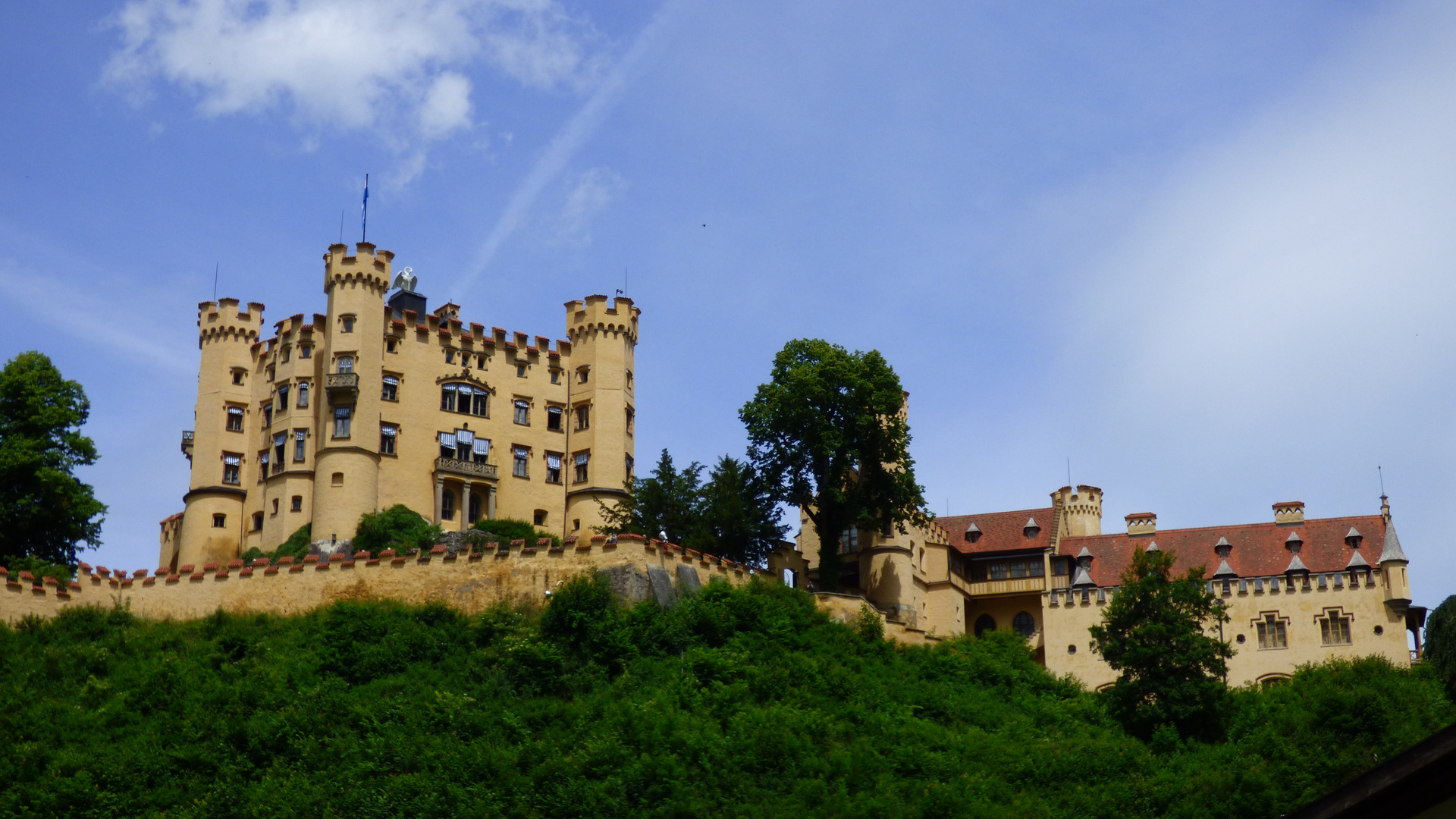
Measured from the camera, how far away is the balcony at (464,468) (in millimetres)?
71375

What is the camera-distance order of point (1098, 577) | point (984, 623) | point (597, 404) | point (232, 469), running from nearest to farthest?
1. point (1098, 577)
2. point (984, 623)
3. point (232, 469)
4. point (597, 404)

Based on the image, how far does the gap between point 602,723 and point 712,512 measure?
18791 millimetres

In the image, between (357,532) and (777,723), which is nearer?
(777,723)

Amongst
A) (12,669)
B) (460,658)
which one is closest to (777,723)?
(460,658)

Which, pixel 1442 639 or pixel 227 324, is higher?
pixel 227 324

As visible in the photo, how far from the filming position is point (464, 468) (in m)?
71.7

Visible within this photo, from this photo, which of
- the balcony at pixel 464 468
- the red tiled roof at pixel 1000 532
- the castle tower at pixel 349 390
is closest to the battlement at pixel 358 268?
the castle tower at pixel 349 390

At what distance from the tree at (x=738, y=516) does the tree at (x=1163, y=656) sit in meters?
15.2

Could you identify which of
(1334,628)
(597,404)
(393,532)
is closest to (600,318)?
(597,404)

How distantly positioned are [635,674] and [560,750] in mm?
6252

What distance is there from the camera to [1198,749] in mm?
47875

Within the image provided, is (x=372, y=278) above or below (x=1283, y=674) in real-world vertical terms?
above

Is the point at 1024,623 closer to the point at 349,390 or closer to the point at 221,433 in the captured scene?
the point at 349,390

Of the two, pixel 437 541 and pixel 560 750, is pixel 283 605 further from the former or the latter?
pixel 560 750
